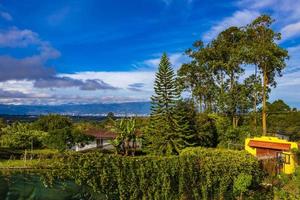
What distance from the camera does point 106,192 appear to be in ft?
37.8

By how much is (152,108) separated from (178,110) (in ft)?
6.29

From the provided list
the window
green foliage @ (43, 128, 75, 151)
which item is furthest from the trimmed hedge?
green foliage @ (43, 128, 75, 151)

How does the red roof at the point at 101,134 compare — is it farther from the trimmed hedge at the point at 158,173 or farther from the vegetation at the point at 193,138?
the trimmed hedge at the point at 158,173

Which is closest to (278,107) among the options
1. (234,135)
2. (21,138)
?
(234,135)

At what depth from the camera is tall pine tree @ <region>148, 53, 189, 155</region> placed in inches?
1139

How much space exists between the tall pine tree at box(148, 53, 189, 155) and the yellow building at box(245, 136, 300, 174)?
739 centimetres

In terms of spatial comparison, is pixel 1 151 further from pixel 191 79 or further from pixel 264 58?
pixel 264 58

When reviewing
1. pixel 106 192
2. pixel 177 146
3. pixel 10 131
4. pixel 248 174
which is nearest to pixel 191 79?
pixel 177 146

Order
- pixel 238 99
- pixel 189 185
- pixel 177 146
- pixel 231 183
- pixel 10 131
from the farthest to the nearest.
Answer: pixel 10 131, pixel 238 99, pixel 177 146, pixel 231 183, pixel 189 185

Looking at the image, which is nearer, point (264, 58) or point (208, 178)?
point (208, 178)

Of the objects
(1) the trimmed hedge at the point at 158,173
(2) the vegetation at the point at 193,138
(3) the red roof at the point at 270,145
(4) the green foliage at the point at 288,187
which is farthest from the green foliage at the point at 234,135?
(1) the trimmed hedge at the point at 158,173

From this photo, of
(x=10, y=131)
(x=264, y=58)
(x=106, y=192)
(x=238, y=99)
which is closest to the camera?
(x=106, y=192)

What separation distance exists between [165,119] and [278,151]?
11.3 m

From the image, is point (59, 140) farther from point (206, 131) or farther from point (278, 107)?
point (278, 107)
